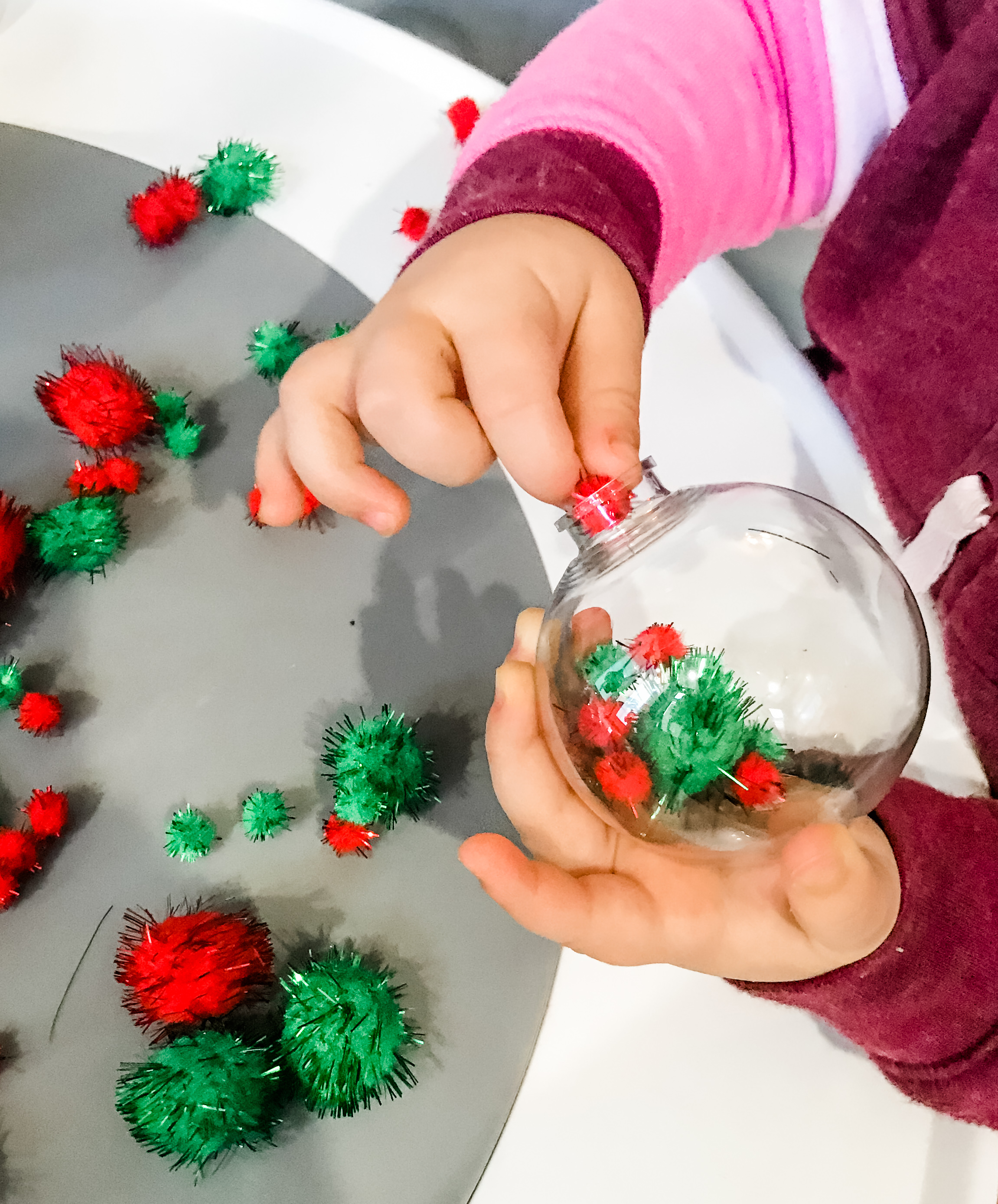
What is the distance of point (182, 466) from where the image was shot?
0.45 m

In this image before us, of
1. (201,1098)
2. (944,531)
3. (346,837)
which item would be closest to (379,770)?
(346,837)

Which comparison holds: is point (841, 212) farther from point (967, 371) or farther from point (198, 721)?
point (198, 721)

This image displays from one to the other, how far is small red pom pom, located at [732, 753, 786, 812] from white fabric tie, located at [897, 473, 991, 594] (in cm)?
17

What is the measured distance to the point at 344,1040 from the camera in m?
0.37

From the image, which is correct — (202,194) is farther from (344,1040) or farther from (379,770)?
(344,1040)

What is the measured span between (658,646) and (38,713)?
292mm

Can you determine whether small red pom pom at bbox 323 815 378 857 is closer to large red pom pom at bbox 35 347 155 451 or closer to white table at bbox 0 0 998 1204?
white table at bbox 0 0 998 1204

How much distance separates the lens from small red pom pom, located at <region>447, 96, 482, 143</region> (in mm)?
477

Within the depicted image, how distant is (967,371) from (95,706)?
1.36 feet

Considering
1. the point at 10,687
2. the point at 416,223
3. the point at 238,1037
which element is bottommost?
the point at 238,1037

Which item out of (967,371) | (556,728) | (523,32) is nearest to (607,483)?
(556,728)

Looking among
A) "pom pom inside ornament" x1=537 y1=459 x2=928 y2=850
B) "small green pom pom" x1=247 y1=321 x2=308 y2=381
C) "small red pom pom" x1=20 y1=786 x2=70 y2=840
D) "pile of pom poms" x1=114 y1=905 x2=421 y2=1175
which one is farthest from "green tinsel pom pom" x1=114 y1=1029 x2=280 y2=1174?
"small green pom pom" x1=247 y1=321 x2=308 y2=381

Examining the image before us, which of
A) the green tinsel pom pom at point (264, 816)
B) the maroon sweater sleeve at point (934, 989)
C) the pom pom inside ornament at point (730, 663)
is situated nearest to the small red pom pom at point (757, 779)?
the pom pom inside ornament at point (730, 663)

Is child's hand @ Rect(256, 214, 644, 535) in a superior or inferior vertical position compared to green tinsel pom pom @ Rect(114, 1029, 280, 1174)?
superior
